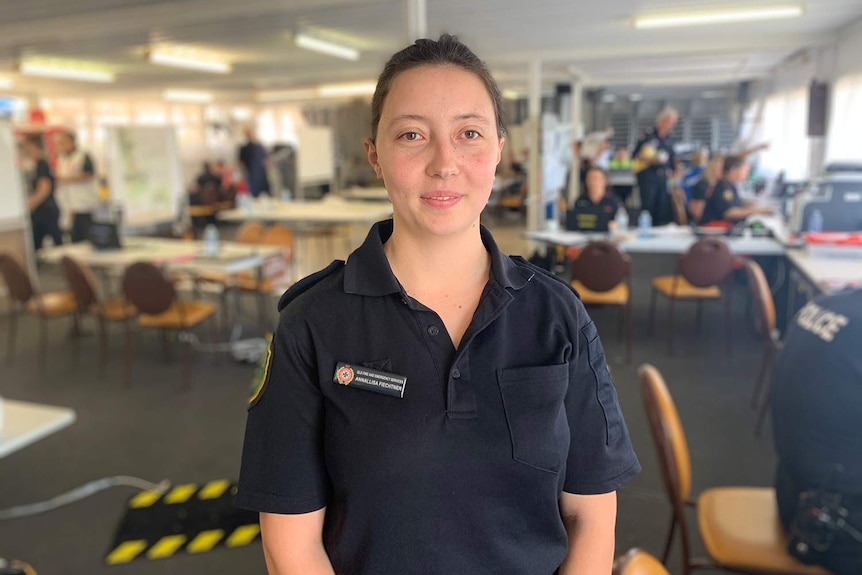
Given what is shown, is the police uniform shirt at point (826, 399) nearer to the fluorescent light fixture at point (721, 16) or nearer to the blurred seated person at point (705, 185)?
the fluorescent light fixture at point (721, 16)

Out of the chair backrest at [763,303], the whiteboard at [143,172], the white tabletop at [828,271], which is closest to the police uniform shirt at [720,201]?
the white tabletop at [828,271]

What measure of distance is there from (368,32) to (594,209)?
334 cm

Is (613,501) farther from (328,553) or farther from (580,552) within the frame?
(328,553)

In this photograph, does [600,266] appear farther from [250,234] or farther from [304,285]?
[304,285]

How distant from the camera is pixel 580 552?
3.22ft

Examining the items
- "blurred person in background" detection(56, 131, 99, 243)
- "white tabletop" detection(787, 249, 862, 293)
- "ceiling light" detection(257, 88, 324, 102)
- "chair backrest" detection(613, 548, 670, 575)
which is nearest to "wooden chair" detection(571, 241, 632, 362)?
"white tabletop" detection(787, 249, 862, 293)

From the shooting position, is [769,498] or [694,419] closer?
[769,498]

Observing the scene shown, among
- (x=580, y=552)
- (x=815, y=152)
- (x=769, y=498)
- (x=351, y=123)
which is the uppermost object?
(x=351, y=123)

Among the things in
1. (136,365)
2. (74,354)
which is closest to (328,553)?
(136,365)

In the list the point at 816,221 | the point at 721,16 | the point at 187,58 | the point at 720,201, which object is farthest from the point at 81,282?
the point at 721,16

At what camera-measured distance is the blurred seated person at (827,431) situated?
1652 mm

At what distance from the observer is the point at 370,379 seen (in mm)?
872

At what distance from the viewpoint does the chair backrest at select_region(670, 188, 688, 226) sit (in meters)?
7.79

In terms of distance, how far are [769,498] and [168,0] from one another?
5603 millimetres
